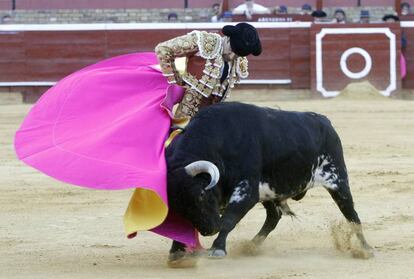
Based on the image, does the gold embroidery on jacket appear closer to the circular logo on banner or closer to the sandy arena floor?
the sandy arena floor

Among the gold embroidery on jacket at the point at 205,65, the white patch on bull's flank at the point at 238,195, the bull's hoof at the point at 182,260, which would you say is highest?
the gold embroidery on jacket at the point at 205,65

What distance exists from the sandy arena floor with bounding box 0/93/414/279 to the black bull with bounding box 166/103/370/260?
198 millimetres

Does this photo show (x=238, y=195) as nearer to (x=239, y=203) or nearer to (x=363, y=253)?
(x=239, y=203)

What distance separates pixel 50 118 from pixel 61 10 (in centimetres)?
1224

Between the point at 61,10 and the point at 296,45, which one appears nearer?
the point at 296,45

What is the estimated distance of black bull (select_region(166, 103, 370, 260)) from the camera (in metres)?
3.97

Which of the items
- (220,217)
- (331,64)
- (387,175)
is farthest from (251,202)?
(331,64)

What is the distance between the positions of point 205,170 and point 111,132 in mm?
547

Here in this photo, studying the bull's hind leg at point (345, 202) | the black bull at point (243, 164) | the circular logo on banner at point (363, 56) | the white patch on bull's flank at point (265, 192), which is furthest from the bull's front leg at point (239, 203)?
the circular logo on banner at point (363, 56)

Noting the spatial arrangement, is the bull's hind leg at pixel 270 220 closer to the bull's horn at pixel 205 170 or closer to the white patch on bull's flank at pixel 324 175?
the white patch on bull's flank at pixel 324 175

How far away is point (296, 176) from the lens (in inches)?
174

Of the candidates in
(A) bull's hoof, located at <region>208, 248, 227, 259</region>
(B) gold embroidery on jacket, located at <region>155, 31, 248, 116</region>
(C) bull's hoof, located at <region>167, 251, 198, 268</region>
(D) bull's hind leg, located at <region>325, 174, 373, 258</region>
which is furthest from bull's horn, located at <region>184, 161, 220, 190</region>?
(D) bull's hind leg, located at <region>325, 174, 373, 258</region>

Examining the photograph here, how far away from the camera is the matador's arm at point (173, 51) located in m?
4.29

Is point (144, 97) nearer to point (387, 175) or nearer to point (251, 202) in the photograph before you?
point (251, 202)
